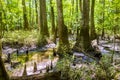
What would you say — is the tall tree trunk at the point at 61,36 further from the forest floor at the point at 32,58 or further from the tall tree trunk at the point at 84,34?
the tall tree trunk at the point at 84,34

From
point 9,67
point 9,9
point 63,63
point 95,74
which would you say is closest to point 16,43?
point 9,9

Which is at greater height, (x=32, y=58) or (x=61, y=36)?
(x=61, y=36)

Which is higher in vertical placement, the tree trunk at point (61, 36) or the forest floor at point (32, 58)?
the tree trunk at point (61, 36)

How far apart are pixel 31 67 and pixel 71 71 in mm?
2603

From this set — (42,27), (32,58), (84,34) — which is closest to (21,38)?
(42,27)

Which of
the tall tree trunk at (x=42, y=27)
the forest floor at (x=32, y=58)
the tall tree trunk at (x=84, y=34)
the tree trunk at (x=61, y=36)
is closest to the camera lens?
the forest floor at (x=32, y=58)

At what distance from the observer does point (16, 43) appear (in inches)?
738

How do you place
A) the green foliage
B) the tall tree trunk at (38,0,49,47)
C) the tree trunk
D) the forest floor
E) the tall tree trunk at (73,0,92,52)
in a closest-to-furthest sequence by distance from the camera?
the forest floor, the tree trunk, the tall tree trunk at (73,0,92,52), the tall tree trunk at (38,0,49,47), the green foliage

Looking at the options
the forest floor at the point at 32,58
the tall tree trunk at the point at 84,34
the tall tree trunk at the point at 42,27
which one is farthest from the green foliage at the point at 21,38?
the tall tree trunk at the point at 84,34

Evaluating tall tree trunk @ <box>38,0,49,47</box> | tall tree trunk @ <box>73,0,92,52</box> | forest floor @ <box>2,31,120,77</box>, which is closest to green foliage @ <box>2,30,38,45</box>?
forest floor @ <box>2,31,120,77</box>

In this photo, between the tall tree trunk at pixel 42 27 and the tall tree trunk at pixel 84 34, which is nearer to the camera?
the tall tree trunk at pixel 84 34

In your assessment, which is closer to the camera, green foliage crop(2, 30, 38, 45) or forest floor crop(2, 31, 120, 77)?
forest floor crop(2, 31, 120, 77)

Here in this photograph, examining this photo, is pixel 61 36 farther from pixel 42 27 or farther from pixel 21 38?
pixel 21 38

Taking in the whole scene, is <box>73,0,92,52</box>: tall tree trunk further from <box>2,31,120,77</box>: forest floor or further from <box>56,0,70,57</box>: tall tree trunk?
<box>56,0,70,57</box>: tall tree trunk
